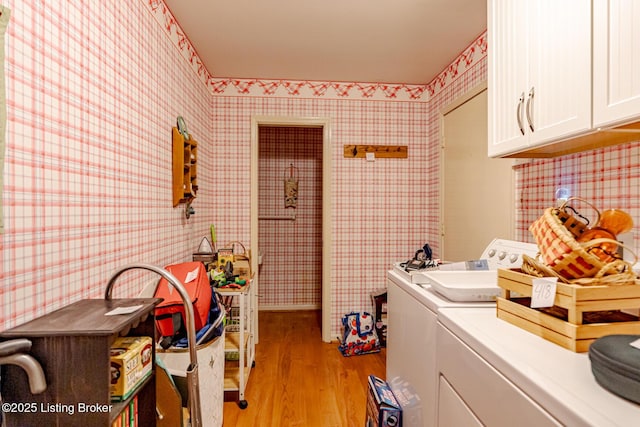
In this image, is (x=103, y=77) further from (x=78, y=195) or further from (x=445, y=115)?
(x=445, y=115)

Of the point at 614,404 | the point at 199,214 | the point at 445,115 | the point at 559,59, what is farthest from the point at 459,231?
the point at 614,404

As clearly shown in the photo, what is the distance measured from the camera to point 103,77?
1438mm

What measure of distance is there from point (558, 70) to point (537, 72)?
0.12 metres

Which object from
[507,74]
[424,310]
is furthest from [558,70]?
[424,310]

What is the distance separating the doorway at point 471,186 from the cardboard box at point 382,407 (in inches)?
46.1

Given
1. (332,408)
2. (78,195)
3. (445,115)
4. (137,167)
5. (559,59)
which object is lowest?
(332,408)

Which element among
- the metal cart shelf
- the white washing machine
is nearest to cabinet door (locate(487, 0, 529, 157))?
the white washing machine

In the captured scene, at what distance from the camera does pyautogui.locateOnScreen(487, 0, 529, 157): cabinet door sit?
57.1 inches

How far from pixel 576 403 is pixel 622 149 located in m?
1.20

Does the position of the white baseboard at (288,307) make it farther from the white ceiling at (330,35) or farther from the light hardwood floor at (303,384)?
the white ceiling at (330,35)

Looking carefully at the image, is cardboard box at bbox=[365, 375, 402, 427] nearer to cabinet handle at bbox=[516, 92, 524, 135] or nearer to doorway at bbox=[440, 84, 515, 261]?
doorway at bbox=[440, 84, 515, 261]

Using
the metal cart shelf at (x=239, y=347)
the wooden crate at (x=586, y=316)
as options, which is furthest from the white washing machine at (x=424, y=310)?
the metal cart shelf at (x=239, y=347)

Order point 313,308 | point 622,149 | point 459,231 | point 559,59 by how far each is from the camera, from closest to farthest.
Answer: point 559,59, point 622,149, point 459,231, point 313,308

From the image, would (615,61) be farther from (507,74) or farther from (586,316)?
(586,316)
